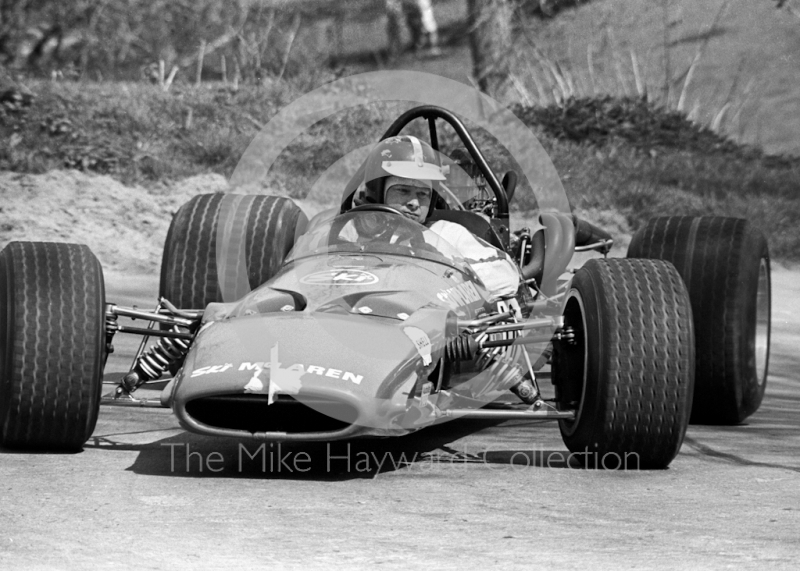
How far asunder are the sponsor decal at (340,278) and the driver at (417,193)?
37.9 inches

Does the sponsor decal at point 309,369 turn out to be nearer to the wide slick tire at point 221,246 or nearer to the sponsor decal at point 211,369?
the sponsor decal at point 211,369

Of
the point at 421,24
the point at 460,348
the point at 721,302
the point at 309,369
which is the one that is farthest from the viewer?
the point at 421,24

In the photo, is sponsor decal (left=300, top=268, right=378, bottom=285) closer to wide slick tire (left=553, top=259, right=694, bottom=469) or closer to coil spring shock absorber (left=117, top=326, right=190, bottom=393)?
coil spring shock absorber (left=117, top=326, right=190, bottom=393)

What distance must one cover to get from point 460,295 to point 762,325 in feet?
9.07

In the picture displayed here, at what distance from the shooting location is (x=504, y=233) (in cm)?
775

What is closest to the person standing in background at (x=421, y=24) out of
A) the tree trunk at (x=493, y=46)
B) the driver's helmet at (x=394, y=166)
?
the tree trunk at (x=493, y=46)

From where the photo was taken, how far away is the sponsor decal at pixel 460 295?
6.10 m

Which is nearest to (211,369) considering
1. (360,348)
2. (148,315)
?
(360,348)

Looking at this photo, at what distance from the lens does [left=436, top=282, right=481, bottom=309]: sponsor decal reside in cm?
610

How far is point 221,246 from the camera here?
7.80 meters

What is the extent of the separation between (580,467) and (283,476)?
4.39 ft

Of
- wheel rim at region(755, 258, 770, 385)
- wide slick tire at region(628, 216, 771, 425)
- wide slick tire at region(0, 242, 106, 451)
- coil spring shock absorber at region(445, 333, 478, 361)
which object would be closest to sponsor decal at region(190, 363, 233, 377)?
wide slick tire at region(0, 242, 106, 451)

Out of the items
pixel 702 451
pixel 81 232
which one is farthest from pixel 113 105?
pixel 702 451

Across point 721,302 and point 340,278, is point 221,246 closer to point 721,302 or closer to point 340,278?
point 340,278
